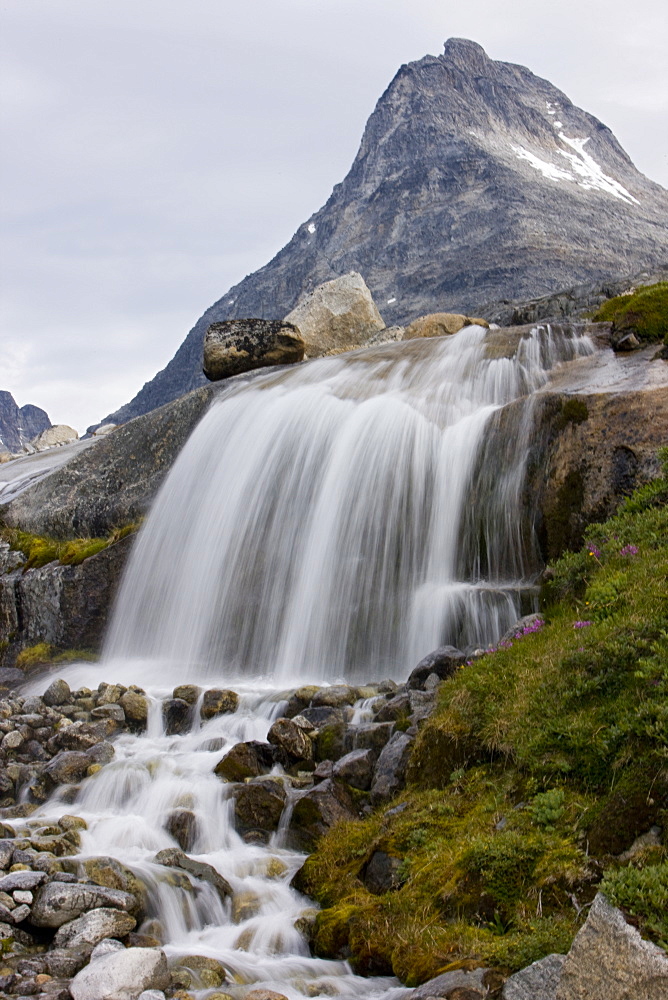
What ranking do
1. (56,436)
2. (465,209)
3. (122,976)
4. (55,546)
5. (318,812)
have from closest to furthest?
(122,976)
(318,812)
(55,546)
(56,436)
(465,209)

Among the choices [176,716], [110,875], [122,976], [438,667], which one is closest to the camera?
[122,976]

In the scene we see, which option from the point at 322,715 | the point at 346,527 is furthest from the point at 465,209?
the point at 322,715

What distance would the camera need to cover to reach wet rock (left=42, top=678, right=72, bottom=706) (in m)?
12.4

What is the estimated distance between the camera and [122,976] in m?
4.94

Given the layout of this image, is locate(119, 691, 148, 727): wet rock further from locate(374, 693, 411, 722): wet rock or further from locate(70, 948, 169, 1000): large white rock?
locate(70, 948, 169, 1000): large white rock

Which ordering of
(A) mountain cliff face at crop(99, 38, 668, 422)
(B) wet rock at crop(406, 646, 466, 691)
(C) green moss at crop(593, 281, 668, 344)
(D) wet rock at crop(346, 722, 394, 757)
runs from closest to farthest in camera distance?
(D) wet rock at crop(346, 722, 394, 757), (B) wet rock at crop(406, 646, 466, 691), (C) green moss at crop(593, 281, 668, 344), (A) mountain cliff face at crop(99, 38, 668, 422)

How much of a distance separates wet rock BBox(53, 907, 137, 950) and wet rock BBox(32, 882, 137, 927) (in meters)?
0.09

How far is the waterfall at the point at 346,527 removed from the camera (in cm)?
1213

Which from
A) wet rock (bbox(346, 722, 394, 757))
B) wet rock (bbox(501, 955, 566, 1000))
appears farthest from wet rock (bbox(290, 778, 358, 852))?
wet rock (bbox(501, 955, 566, 1000))

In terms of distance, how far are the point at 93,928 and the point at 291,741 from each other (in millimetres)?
3568

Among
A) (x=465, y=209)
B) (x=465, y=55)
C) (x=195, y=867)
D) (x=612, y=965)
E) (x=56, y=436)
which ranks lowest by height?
(x=195, y=867)

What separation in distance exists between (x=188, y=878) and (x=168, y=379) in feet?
603

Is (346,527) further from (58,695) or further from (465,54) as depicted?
(465,54)

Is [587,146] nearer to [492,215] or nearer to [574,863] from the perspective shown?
[492,215]
